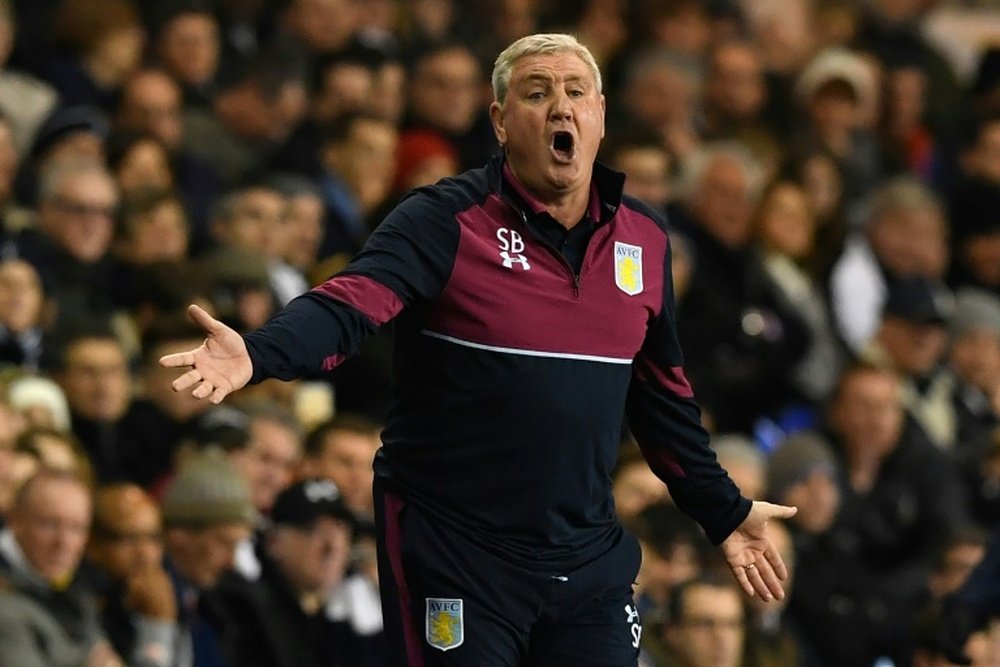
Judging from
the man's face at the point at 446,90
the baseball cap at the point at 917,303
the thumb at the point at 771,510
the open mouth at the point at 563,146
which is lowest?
the baseball cap at the point at 917,303

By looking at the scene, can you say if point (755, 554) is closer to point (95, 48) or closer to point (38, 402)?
point (38, 402)

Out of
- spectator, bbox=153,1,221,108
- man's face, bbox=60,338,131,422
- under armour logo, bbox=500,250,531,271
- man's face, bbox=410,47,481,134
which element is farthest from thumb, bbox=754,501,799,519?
man's face, bbox=410,47,481,134

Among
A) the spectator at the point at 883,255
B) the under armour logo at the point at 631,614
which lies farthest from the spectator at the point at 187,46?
the under armour logo at the point at 631,614

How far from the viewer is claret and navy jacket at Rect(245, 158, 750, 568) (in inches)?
211

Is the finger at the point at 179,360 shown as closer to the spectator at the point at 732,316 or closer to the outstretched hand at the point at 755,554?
the outstretched hand at the point at 755,554

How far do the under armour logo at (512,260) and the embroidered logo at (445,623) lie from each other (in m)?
0.76

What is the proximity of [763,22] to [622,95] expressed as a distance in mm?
2460

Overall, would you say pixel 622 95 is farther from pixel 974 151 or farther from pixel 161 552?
pixel 161 552

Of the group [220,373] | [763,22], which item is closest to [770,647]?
[220,373]

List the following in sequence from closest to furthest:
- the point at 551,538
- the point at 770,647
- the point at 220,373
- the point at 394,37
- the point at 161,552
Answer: the point at 220,373 → the point at 551,538 → the point at 161,552 → the point at 770,647 → the point at 394,37

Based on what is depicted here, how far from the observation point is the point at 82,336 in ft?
30.7

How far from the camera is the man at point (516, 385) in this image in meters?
5.38

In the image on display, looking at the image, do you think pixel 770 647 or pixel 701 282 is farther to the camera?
pixel 701 282

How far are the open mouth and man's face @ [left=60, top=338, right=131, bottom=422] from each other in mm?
4149
